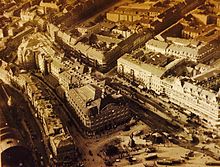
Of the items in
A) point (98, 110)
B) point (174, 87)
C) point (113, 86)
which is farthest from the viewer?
point (113, 86)

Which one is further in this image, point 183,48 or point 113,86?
point 183,48

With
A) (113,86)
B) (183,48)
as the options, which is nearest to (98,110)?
(113,86)

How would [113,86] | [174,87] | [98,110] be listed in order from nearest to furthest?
[98,110]
[174,87]
[113,86]

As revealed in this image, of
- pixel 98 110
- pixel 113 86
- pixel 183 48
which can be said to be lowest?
pixel 113 86

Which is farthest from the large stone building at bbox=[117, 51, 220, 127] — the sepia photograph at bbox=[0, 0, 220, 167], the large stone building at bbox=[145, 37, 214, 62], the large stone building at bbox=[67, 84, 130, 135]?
the large stone building at bbox=[67, 84, 130, 135]

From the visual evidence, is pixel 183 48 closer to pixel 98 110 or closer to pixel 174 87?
pixel 174 87

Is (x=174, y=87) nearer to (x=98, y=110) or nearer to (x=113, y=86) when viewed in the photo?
(x=113, y=86)

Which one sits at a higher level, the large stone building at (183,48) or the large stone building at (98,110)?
the large stone building at (183,48)

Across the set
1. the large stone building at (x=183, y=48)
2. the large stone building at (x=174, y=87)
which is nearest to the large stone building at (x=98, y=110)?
the large stone building at (x=174, y=87)

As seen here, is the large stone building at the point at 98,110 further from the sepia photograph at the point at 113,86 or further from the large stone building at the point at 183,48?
the large stone building at the point at 183,48

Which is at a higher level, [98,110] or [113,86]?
[98,110]

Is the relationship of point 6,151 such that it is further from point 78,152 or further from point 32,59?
point 32,59

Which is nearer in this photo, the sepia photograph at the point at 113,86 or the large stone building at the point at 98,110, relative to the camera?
the sepia photograph at the point at 113,86
